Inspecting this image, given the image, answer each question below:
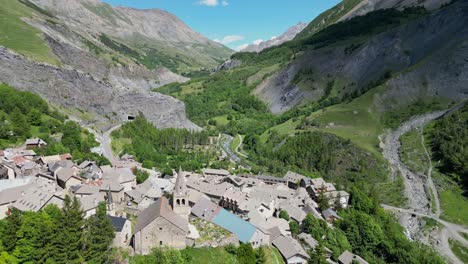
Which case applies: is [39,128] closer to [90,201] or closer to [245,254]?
[90,201]

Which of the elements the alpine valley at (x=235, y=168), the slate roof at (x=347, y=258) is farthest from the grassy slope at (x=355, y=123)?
the slate roof at (x=347, y=258)

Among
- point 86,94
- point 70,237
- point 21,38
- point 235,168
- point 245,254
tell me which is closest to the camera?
point 70,237

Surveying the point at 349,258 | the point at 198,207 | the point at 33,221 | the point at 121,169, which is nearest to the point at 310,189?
the point at 349,258

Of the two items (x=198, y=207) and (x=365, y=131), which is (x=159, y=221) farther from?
(x=365, y=131)

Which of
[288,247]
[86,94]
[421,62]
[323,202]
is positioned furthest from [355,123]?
[86,94]

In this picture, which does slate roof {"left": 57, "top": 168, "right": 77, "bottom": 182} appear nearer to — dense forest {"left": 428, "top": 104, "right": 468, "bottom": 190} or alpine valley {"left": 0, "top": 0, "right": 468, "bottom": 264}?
alpine valley {"left": 0, "top": 0, "right": 468, "bottom": 264}

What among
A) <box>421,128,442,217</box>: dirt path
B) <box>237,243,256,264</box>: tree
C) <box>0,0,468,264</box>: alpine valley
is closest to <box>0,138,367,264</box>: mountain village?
<box>0,0,468,264</box>: alpine valley
